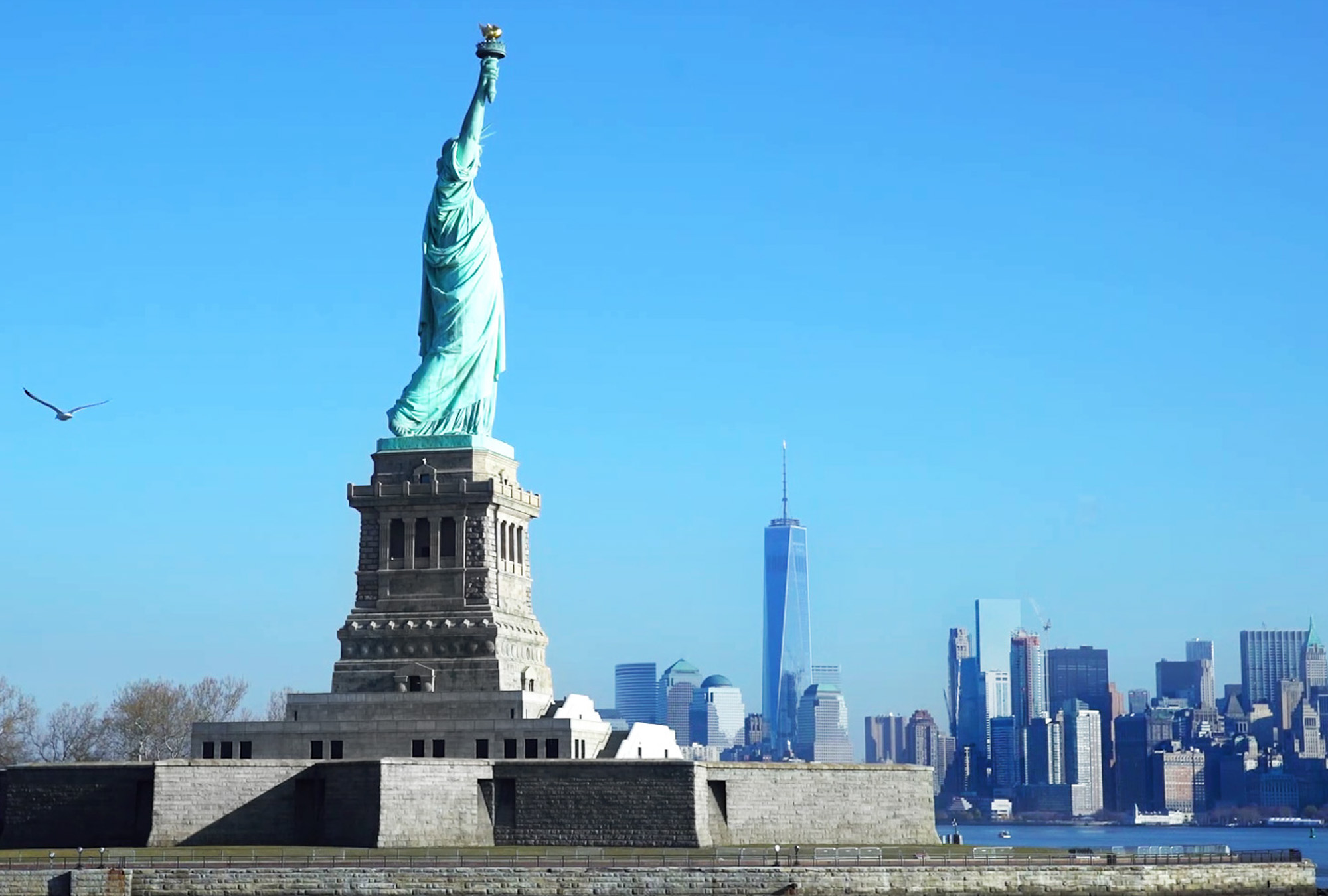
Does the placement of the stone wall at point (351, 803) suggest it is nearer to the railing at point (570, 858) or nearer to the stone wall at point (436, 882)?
the railing at point (570, 858)

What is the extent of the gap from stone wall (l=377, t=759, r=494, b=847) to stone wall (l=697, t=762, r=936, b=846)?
7.32m

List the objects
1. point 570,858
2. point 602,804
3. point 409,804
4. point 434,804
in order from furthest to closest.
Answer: point 602,804 → point 434,804 → point 409,804 → point 570,858

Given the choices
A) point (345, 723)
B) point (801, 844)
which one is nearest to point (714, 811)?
point (801, 844)

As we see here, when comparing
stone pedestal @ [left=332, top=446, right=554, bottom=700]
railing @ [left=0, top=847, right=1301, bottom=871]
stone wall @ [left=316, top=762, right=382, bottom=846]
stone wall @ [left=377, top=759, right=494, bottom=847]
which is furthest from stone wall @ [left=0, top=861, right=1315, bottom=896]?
stone pedestal @ [left=332, top=446, right=554, bottom=700]

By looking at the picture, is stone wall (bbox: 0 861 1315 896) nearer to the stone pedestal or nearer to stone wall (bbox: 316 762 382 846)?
stone wall (bbox: 316 762 382 846)

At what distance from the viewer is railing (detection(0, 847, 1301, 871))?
70562mm

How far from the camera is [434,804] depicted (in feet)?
251

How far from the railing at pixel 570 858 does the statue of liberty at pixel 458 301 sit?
18719 millimetres

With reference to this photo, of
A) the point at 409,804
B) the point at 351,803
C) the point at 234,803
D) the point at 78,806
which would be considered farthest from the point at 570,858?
the point at 78,806

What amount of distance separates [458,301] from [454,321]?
2.47 feet

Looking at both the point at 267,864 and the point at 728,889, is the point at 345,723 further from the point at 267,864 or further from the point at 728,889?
the point at 728,889

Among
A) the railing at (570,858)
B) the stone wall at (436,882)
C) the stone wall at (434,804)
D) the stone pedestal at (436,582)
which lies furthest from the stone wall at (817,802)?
the stone pedestal at (436,582)

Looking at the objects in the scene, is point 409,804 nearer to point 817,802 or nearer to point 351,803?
point 351,803

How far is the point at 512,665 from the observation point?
8525cm
